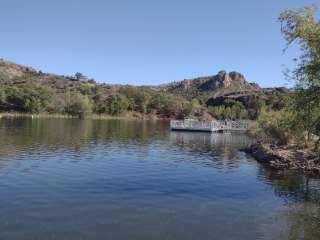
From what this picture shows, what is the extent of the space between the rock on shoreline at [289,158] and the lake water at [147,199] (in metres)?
2.37

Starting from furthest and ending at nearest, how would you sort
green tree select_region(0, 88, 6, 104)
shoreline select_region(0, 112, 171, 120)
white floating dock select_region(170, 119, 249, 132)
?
green tree select_region(0, 88, 6, 104) → shoreline select_region(0, 112, 171, 120) → white floating dock select_region(170, 119, 249, 132)

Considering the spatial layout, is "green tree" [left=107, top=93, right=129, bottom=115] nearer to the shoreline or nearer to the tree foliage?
the shoreline

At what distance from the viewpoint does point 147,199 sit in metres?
24.9

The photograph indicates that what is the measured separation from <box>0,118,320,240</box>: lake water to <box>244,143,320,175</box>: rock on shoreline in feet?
7.78

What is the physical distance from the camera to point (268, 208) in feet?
79.8

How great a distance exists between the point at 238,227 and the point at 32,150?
31065 millimetres

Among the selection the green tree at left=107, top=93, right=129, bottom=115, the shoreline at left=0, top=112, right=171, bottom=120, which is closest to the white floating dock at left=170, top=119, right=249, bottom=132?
the shoreline at left=0, top=112, right=171, bottom=120

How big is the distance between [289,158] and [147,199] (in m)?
24.4

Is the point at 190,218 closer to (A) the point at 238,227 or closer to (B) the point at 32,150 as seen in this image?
(A) the point at 238,227

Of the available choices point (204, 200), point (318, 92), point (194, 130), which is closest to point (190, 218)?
point (204, 200)

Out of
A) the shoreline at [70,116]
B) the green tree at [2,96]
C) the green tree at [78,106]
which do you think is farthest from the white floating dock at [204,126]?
the green tree at [2,96]

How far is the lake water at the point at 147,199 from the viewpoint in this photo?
1895cm

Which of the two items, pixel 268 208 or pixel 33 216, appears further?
pixel 268 208

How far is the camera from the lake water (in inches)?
746
